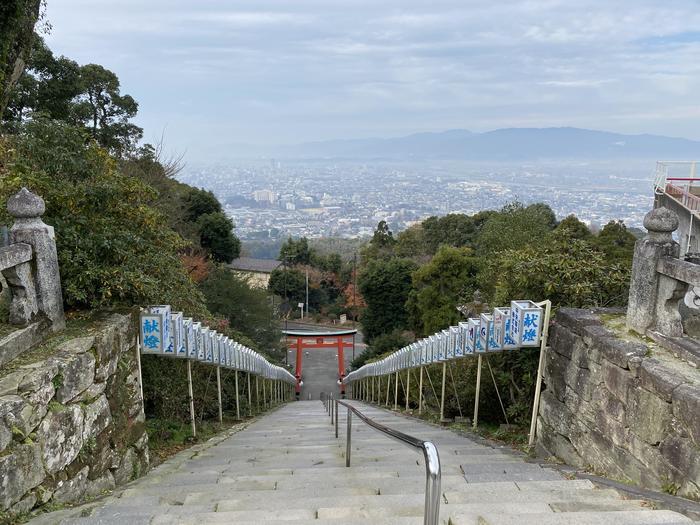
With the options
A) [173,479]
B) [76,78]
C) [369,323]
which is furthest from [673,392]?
[369,323]

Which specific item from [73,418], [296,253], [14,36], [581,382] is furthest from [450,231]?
[73,418]

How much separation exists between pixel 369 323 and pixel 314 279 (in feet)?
39.5

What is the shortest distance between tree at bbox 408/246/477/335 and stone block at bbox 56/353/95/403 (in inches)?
719

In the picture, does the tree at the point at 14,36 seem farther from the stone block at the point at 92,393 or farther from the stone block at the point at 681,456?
the stone block at the point at 681,456

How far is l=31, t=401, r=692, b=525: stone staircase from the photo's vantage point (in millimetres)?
2758

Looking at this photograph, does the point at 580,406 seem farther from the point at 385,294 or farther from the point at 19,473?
the point at 385,294

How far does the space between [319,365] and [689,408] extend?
27722 mm

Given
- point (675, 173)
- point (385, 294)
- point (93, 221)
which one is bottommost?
point (385, 294)

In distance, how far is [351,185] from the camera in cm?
17962

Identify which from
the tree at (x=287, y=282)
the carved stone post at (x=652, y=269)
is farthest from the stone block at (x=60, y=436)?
the tree at (x=287, y=282)

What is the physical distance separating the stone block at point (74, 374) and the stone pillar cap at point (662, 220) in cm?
459

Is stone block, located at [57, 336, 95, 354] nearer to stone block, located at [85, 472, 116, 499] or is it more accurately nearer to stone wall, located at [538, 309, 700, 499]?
stone block, located at [85, 472, 116, 499]

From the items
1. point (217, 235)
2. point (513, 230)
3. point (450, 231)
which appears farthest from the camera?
point (450, 231)

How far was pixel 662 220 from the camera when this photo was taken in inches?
159
